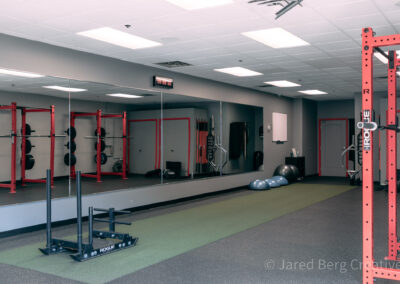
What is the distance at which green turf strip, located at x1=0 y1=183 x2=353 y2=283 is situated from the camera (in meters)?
3.73

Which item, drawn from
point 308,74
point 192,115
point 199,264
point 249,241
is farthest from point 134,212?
point 308,74

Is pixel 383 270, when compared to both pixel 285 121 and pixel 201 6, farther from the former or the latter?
pixel 285 121

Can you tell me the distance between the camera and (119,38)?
5289 mm

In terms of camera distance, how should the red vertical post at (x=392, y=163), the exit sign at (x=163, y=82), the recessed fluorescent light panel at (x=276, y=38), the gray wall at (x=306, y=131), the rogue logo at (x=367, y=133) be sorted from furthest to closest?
the gray wall at (x=306, y=131) < the exit sign at (x=163, y=82) < the recessed fluorescent light panel at (x=276, y=38) < the red vertical post at (x=392, y=163) < the rogue logo at (x=367, y=133)

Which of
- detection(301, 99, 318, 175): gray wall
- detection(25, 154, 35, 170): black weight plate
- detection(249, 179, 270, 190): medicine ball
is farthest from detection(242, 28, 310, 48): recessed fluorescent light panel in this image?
detection(301, 99, 318, 175): gray wall

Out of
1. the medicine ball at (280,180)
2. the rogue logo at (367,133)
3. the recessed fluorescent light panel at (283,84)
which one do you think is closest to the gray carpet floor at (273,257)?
the rogue logo at (367,133)

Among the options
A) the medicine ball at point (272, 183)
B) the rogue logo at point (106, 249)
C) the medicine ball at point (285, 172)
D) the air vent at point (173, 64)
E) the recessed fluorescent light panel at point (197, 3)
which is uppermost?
the recessed fluorescent light panel at point (197, 3)

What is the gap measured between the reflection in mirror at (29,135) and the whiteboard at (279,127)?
5.75 metres

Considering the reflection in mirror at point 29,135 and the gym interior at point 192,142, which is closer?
the gym interior at point 192,142

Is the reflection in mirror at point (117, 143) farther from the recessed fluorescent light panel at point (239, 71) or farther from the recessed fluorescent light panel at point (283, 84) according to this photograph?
the recessed fluorescent light panel at point (283, 84)

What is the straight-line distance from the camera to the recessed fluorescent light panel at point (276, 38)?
5074mm

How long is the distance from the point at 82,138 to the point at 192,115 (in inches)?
115

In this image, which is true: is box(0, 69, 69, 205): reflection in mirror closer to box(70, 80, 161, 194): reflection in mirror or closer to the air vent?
box(70, 80, 161, 194): reflection in mirror

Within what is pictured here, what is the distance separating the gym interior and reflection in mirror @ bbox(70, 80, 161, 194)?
0.04 m
